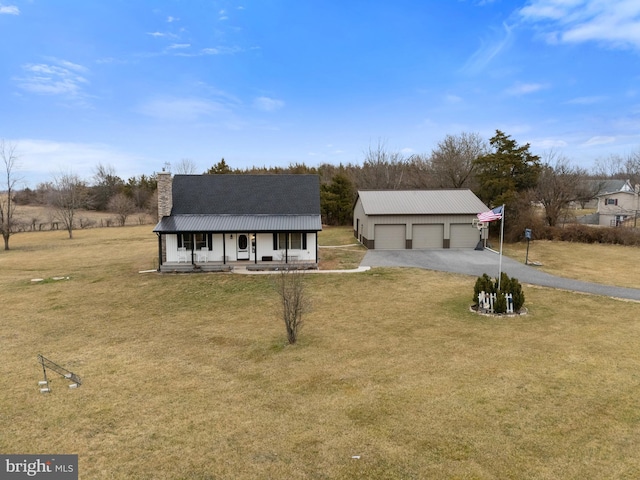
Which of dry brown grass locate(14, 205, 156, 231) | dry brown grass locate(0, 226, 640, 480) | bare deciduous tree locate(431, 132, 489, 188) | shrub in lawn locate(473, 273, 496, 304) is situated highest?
bare deciduous tree locate(431, 132, 489, 188)

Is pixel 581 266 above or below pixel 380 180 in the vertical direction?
below

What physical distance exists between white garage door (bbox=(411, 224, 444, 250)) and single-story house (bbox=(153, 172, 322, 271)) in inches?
331

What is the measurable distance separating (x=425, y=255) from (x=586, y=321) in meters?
13.5

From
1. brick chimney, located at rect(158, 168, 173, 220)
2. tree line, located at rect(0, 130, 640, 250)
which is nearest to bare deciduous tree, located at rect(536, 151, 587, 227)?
tree line, located at rect(0, 130, 640, 250)

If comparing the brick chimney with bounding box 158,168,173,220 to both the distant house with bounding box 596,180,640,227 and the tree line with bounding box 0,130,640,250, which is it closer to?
the tree line with bounding box 0,130,640,250

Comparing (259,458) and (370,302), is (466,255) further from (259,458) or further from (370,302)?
(259,458)

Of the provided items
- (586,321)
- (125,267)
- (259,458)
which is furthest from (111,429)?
(125,267)

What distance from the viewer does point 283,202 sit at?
25531 mm

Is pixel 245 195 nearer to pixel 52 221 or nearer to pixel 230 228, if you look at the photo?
pixel 230 228

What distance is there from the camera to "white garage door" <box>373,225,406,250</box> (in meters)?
29.0

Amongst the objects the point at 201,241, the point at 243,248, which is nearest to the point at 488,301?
the point at 243,248

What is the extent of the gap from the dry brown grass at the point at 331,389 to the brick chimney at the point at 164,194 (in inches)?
323

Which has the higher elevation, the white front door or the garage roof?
the garage roof

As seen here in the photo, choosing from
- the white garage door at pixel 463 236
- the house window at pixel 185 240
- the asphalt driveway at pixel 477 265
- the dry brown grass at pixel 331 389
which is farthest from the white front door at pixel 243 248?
the white garage door at pixel 463 236
